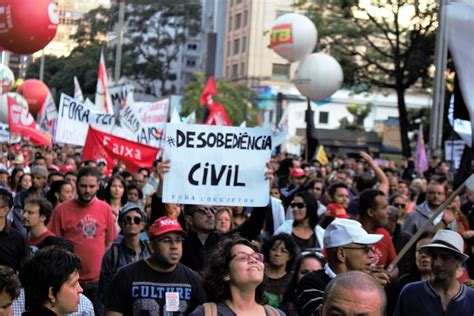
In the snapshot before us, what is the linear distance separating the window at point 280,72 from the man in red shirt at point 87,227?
75528 millimetres

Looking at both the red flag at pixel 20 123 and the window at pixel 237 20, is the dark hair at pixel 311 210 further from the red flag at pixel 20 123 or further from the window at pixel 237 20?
the window at pixel 237 20

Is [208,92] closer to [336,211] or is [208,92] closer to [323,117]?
[336,211]

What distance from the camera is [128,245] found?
26.2 ft

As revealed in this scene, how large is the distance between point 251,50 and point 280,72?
15.0 ft

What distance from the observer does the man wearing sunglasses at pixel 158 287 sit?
6098 mm

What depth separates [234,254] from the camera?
18.0 ft

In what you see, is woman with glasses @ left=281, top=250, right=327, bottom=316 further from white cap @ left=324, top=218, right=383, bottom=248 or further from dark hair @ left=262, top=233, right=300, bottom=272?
white cap @ left=324, top=218, right=383, bottom=248

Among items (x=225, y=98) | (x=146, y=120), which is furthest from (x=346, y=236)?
(x=225, y=98)

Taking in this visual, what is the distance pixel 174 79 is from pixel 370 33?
97.5ft

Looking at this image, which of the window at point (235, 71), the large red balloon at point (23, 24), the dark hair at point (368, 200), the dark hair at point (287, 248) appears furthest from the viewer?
the window at point (235, 71)

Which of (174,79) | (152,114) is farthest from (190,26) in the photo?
(152,114)

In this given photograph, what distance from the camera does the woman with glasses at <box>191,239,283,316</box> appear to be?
211 inches

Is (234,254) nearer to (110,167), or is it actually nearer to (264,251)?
(264,251)

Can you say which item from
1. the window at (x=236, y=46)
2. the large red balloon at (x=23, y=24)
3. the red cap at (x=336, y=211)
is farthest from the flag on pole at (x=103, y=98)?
the window at (x=236, y=46)
